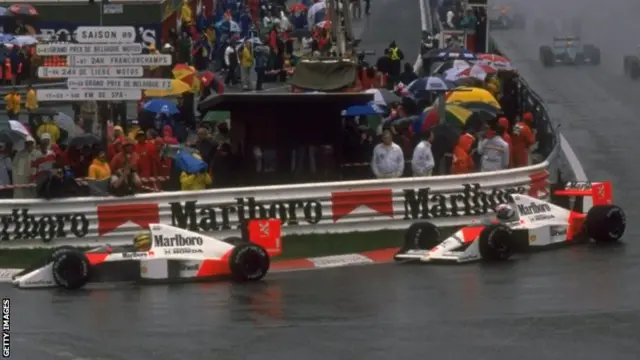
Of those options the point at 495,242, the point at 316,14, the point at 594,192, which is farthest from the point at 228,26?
the point at 495,242

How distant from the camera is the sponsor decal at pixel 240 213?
20.8 meters

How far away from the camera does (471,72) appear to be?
30.8 meters

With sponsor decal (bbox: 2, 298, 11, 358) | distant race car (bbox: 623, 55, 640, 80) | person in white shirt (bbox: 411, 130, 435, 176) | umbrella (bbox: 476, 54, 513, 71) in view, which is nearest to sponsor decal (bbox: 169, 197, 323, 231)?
person in white shirt (bbox: 411, 130, 435, 176)

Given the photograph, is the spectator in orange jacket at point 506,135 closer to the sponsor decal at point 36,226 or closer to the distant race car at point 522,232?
the distant race car at point 522,232

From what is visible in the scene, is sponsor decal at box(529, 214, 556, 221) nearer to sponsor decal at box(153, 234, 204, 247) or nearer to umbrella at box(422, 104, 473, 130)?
sponsor decal at box(153, 234, 204, 247)

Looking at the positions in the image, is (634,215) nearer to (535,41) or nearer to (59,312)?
(59,312)

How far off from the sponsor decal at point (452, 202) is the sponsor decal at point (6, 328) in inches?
292

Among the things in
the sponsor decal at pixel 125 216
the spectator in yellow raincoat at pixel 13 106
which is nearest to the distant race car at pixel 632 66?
the spectator in yellow raincoat at pixel 13 106

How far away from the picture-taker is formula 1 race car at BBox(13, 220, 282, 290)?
1723 centimetres

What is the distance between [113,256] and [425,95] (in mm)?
13588

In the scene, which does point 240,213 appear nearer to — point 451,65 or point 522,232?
point 522,232

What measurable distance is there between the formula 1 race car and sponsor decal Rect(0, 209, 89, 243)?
9.16 ft

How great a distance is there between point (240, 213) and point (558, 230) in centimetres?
449

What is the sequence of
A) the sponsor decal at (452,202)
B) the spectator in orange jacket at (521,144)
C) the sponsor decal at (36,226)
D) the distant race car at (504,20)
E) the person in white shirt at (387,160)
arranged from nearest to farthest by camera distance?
the sponsor decal at (36,226) < the sponsor decal at (452,202) < the person in white shirt at (387,160) < the spectator in orange jacket at (521,144) < the distant race car at (504,20)
